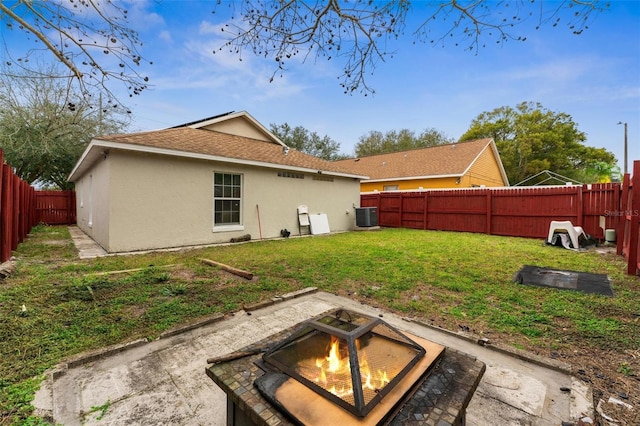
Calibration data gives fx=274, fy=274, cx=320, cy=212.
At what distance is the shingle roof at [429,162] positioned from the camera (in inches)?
639

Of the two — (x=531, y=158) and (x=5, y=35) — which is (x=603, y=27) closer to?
(x=5, y=35)

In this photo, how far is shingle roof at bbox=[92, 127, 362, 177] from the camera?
6.95 meters

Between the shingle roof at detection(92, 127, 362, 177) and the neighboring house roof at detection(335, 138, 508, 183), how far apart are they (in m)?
6.24

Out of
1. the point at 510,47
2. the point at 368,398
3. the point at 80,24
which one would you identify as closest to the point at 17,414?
the point at 368,398

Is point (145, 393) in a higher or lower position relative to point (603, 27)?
lower

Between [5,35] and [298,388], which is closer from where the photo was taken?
[298,388]

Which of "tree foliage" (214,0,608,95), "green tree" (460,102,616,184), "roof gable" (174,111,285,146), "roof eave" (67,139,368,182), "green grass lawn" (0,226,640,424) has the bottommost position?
"green grass lawn" (0,226,640,424)

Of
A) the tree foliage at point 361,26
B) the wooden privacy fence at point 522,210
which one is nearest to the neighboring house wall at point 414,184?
the wooden privacy fence at point 522,210

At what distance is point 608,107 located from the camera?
12211 mm

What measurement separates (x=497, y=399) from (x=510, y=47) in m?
3.94

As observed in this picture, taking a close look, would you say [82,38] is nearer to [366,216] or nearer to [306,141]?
[366,216]

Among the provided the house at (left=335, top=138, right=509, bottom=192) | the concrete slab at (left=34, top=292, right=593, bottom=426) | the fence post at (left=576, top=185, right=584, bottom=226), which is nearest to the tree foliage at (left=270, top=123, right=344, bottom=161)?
the house at (left=335, top=138, right=509, bottom=192)

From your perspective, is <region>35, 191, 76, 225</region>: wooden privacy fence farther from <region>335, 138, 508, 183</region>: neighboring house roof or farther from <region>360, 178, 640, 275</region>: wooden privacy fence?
<region>360, 178, 640, 275</region>: wooden privacy fence

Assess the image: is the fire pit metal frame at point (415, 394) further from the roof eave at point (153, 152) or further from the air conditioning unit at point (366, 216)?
the air conditioning unit at point (366, 216)
